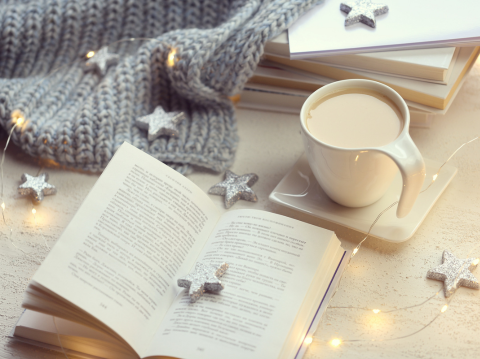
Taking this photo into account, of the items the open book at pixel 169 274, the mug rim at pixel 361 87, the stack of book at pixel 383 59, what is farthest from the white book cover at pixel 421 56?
the open book at pixel 169 274

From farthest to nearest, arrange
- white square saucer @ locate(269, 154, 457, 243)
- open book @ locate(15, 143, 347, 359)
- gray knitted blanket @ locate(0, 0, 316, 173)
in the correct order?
1. gray knitted blanket @ locate(0, 0, 316, 173)
2. white square saucer @ locate(269, 154, 457, 243)
3. open book @ locate(15, 143, 347, 359)

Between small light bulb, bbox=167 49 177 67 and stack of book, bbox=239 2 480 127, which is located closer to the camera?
stack of book, bbox=239 2 480 127

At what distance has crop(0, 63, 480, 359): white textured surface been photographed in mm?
634

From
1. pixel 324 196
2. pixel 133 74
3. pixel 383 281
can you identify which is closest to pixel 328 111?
pixel 324 196

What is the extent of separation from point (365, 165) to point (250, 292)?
24cm

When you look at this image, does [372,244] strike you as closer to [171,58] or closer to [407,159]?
[407,159]

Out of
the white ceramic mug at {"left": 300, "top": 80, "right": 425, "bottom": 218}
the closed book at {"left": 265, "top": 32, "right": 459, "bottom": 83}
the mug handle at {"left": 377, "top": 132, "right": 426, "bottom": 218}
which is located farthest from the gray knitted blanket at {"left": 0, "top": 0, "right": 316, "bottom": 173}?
the mug handle at {"left": 377, "top": 132, "right": 426, "bottom": 218}

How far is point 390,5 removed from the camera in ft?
2.64

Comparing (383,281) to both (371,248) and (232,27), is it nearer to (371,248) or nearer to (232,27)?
(371,248)

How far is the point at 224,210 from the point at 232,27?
0.34 m

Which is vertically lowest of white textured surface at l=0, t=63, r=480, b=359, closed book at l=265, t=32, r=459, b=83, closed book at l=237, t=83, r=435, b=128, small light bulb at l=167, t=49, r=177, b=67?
white textured surface at l=0, t=63, r=480, b=359

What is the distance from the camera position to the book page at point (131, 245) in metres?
0.59

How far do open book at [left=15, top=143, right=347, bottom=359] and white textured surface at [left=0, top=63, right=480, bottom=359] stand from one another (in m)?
0.05

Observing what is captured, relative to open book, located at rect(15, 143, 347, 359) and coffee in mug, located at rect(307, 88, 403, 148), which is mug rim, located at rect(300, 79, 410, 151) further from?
open book, located at rect(15, 143, 347, 359)
